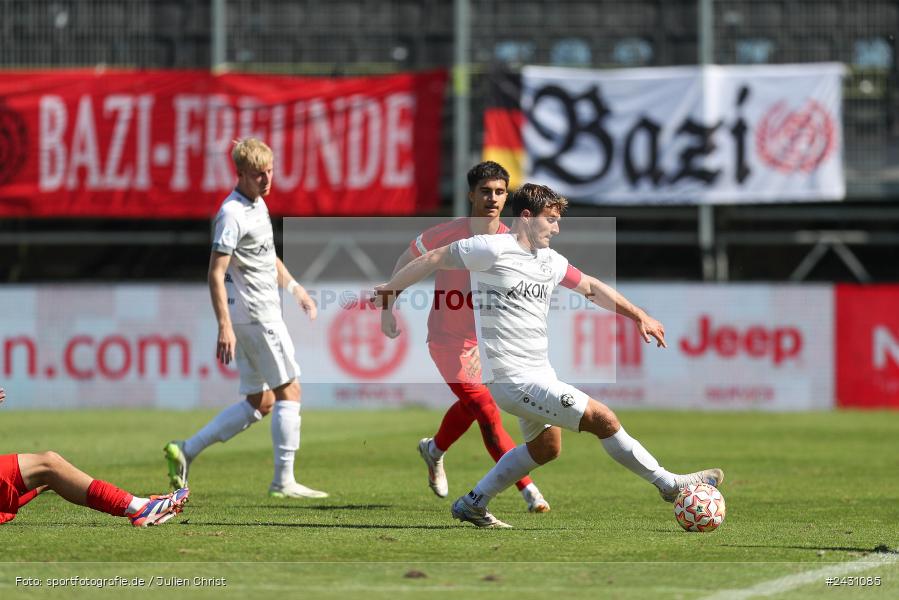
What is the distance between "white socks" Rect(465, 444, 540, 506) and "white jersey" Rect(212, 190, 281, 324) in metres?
2.27

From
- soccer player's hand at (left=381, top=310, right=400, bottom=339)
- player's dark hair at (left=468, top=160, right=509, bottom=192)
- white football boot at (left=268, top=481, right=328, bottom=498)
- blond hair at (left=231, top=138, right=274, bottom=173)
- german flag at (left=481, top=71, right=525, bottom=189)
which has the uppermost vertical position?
german flag at (left=481, top=71, right=525, bottom=189)

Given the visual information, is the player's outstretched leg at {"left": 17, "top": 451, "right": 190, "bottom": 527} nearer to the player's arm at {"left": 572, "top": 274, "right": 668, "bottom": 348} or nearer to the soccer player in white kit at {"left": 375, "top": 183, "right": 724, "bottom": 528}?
the soccer player in white kit at {"left": 375, "top": 183, "right": 724, "bottom": 528}

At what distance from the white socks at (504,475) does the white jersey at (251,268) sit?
7.44ft

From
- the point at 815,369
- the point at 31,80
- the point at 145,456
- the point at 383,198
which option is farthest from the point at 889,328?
the point at 31,80

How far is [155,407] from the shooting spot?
20.2 m

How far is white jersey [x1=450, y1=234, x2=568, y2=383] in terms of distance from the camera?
7750 millimetres

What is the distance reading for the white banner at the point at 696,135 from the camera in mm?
22188

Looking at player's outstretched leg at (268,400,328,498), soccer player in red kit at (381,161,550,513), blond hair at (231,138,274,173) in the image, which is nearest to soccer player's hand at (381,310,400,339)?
soccer player in red kit at (381,161,550,513)

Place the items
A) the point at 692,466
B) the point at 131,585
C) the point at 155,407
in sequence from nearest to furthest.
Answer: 1. the point at 131,585
2. the point at 692,466
3. the point at 155,407

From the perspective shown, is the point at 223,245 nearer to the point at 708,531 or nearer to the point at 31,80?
the point at 708,531

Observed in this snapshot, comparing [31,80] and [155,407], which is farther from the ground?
[31,80]

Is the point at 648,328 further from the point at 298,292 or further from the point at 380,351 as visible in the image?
the point at 380,351

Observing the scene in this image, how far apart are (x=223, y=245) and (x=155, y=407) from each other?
1156 centimetres

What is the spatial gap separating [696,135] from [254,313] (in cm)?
1390
